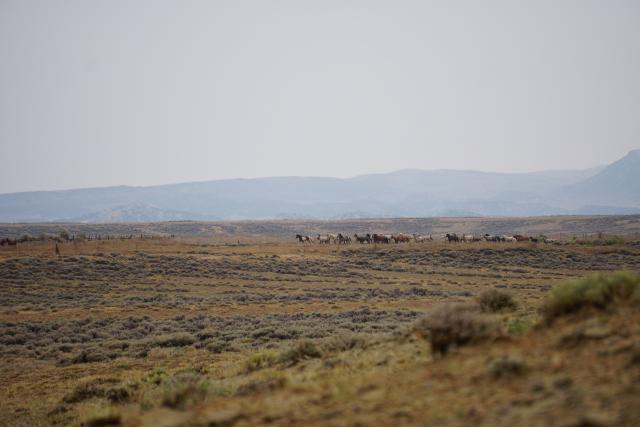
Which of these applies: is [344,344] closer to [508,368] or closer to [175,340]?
[508,368]

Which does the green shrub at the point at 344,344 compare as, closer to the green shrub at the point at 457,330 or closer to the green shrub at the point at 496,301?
the green shrub at the point at 496,301

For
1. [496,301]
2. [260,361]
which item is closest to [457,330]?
[496,301]

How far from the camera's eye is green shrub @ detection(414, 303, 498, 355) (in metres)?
7.23

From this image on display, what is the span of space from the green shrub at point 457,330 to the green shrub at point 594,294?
109cm

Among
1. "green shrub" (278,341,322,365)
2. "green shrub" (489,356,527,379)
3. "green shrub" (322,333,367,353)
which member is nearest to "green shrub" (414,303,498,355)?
"green shrub" (489,356,527,379)

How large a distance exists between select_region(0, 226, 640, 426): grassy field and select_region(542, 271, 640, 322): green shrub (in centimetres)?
4

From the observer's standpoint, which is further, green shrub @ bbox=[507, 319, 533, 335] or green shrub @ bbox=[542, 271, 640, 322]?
green shrub @ bbox=[507, 319, 533, 335]

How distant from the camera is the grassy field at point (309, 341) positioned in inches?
215

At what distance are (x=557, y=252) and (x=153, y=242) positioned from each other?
44814mm

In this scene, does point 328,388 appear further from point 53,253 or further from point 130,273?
point 53,253

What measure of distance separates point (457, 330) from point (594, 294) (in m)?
2.12

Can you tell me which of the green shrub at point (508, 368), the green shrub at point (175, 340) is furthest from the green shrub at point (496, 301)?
the green shrub at point (175, 340)

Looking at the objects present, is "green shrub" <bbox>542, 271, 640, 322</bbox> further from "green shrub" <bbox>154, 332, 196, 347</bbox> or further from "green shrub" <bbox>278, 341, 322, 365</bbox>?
"green shrub" <bbox>154, 332, 196, 347</bbox>

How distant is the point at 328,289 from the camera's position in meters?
34.8
